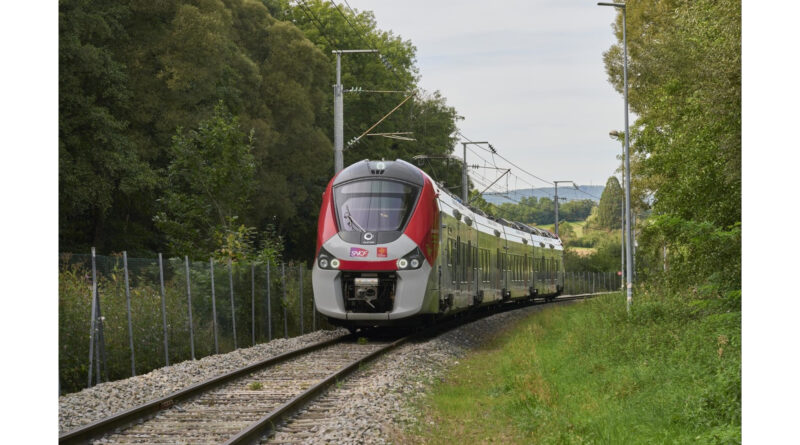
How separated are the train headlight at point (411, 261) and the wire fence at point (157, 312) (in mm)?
3481

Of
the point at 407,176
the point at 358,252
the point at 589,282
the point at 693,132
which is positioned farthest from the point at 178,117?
the point at 589,282

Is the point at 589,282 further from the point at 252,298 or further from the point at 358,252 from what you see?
the point at 358,252

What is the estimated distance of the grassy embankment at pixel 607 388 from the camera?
33.3 ft

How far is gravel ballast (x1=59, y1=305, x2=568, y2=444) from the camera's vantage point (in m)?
10.2

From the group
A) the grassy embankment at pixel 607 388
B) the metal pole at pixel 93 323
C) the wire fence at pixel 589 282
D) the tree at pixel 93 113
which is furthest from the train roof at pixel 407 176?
the wire fence at pixel 589 282

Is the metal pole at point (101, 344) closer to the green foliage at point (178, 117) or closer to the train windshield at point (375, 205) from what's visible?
the train windshield at point (375, 205)

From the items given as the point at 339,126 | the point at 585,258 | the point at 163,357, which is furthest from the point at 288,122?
the point at 585,258

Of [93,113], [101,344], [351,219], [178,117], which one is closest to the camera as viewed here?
[101,344]

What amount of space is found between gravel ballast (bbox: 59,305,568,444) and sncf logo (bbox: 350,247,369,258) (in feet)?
6.80

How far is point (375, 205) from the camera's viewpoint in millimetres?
20781

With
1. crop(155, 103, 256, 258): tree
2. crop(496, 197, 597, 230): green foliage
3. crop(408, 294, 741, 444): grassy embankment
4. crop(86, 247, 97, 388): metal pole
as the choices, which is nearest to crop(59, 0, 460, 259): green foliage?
crop(155, 103, 256, 258): tree

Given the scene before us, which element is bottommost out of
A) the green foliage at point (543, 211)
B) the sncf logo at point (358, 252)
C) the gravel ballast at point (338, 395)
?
the gravel ballast at point (338, 395)

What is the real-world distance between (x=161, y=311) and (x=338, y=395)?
18.6ft

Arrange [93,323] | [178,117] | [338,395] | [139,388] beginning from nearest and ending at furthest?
[338,395]
[139,388]
[93,323]
[178,117]
